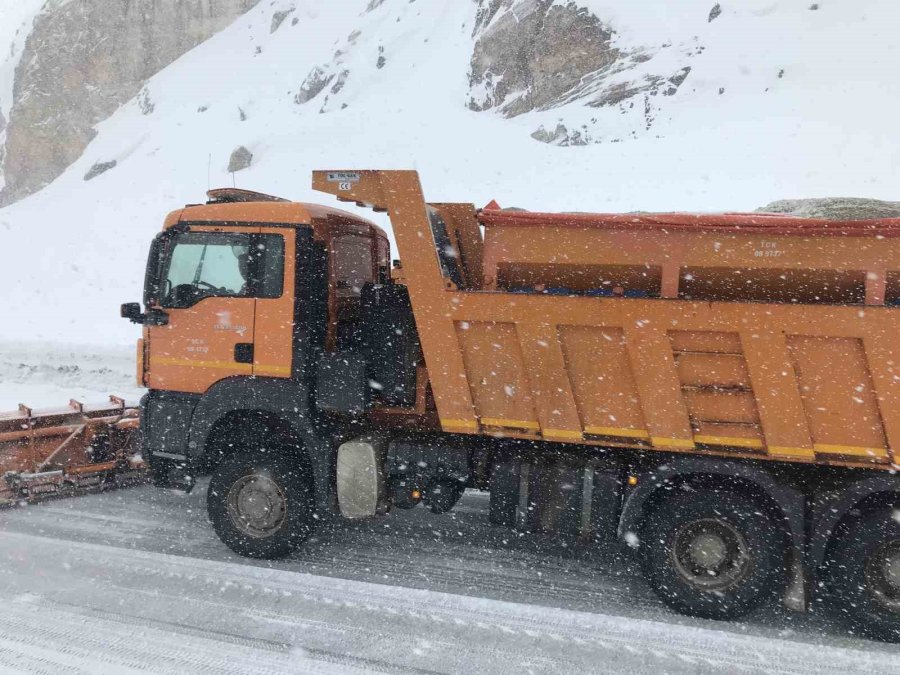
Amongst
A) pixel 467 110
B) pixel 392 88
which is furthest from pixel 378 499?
pixel 392 88

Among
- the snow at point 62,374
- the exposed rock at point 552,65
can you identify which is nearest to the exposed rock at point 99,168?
the exposed rock at point 552,65

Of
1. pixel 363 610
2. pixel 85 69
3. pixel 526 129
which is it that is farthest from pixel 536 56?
pixel 85 69

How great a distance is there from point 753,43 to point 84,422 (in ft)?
84.3

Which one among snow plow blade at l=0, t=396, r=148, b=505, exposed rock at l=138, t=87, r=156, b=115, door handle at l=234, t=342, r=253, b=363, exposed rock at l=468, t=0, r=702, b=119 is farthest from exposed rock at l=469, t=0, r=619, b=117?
door handle at l=234, t=342, r=253, b=363

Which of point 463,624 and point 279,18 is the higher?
point 279,18

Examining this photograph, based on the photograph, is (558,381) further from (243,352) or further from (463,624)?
(243,352)

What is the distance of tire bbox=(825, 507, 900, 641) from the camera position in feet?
13.7

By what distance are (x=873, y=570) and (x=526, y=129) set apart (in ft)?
75.0

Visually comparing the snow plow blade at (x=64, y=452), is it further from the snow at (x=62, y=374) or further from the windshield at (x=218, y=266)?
the snow at (x=62, y=374)

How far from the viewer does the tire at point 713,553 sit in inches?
172

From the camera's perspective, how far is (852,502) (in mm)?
4164

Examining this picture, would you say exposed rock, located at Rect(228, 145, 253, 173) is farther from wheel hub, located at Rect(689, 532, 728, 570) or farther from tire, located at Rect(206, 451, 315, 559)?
wheel hub, located at Rect(689, 532, 728, 570)

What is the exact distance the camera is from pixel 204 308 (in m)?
5.35

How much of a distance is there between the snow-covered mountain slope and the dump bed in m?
12.1
